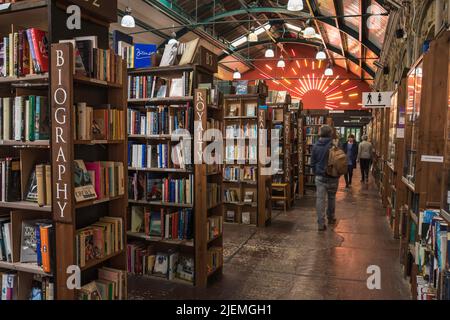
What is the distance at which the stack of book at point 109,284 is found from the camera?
2.72m

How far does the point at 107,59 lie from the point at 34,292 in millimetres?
1706

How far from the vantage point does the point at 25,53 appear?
2.48m

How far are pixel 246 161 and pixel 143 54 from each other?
2.99 m

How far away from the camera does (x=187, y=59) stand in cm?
420

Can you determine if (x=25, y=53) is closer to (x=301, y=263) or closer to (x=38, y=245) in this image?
(x=38, y=245)

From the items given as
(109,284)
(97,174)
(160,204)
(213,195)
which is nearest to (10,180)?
(97,174)

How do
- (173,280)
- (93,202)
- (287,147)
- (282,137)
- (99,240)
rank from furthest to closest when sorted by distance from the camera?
Answer: (287,147)
(282,137)
(173,280)
(99,240)
(93,202)

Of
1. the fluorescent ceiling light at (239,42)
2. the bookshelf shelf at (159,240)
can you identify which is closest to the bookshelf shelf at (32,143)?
the bookshelf shelf at (159,240)

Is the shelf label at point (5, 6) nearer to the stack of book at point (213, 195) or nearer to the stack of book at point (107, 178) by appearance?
the stack of book at point (107, 178)

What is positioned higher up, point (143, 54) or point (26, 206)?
point (143, 54)

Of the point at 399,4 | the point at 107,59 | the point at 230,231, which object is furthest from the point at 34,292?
the point at 399,4

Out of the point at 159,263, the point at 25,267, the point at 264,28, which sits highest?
the point at 264,28

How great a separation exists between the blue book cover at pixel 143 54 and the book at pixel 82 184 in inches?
87.3
